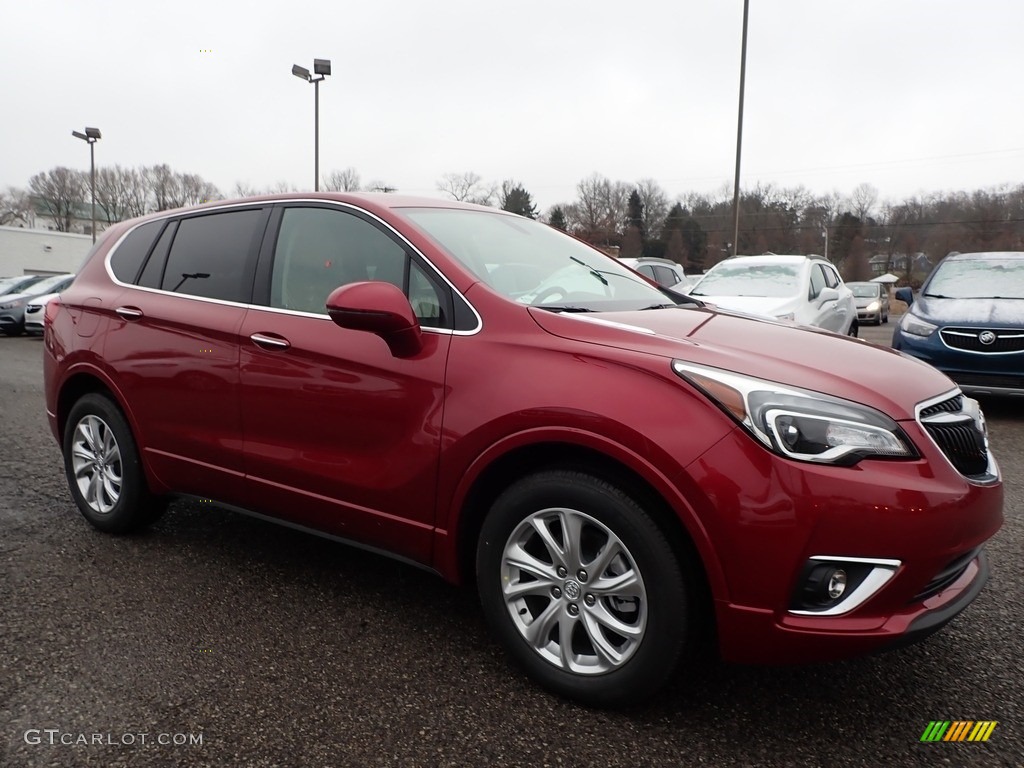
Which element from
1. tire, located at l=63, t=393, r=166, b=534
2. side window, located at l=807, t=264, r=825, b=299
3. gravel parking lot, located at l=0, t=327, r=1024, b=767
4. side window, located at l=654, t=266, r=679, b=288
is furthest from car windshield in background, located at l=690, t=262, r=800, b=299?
tire, located at l=63, t=393, r=166, b=534

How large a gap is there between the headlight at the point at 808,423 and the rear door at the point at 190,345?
2.06 metres

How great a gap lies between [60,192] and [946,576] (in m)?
88.6

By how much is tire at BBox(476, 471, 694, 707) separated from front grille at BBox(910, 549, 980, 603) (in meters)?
0.65

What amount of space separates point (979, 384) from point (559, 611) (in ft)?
20.9

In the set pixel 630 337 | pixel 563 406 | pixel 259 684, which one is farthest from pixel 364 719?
pixel 630 337

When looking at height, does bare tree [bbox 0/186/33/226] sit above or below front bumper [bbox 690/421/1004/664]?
above

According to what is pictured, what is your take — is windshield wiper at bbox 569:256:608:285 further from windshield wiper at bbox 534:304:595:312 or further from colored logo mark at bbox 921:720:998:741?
colored logo mark at bbox 921:720:998:741

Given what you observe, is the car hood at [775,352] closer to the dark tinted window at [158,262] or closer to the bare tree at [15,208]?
the dark tinted window at [158,262]

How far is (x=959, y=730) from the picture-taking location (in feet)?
7.66

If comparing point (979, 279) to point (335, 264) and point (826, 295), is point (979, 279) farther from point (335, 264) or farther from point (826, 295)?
point (335, 264)

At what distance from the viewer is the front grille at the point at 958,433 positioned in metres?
2.29

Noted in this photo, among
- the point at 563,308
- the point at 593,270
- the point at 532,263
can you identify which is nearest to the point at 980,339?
the point at 593,270

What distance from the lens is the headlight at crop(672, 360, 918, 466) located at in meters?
2.11

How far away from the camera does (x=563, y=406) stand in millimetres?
2371
